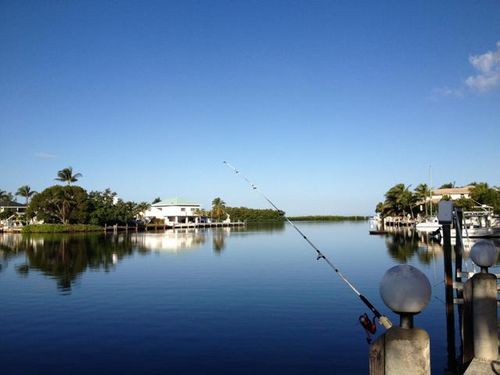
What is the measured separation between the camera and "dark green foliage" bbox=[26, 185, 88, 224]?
95250 mm

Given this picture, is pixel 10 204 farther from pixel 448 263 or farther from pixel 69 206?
pixel 448 263

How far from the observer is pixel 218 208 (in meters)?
149

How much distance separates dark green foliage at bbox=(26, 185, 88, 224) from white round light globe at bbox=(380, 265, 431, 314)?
99.8 meters

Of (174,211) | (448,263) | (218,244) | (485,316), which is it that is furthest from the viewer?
(174,211)

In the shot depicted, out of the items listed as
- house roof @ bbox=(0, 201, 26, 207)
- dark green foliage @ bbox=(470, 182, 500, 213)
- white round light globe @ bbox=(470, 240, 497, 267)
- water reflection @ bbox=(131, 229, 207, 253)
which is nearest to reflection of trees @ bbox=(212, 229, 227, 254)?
water reflection @ bbox=(131, 229, 207, 253)

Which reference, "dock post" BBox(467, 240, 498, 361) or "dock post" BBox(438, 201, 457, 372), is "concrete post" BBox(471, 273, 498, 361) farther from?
"dock post" BBox(438, 201, 457, 372)

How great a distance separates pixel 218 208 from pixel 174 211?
2196cm

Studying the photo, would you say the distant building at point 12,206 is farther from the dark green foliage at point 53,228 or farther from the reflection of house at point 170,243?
the reflection of house at point 170,243

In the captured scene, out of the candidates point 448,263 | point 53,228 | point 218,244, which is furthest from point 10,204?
point 448,263

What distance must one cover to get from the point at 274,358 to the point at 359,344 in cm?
293

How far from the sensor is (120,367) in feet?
38.5

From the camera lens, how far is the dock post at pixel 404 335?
3.29m

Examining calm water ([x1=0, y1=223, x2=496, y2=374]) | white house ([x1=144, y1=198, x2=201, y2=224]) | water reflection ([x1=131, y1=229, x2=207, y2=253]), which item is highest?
white house ([x1=144, y1=198, x2=201, y2=224])

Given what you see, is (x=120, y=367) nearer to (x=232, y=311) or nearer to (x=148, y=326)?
(x=148, y=326)
